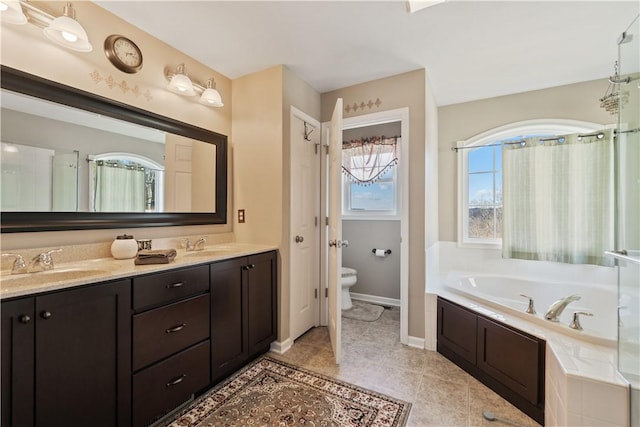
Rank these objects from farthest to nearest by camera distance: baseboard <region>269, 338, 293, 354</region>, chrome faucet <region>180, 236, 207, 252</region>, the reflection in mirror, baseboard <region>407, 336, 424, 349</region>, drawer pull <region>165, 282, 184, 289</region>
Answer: baseboard <region>407, 336, 424, 349</region> < baseboard <region>269, 338, 293, 354</region> < chrome faucet <region>180, 236, 207, 252</region> < drawer pull <region>165, 282, 184, 289</region> < the reflection in mirror

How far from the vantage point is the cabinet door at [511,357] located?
5.08 ft

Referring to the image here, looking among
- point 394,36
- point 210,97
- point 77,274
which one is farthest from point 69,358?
point 394,36

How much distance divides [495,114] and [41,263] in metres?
3.96

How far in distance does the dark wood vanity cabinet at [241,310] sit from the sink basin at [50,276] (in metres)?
0.62

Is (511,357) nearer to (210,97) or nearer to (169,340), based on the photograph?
(169,340)

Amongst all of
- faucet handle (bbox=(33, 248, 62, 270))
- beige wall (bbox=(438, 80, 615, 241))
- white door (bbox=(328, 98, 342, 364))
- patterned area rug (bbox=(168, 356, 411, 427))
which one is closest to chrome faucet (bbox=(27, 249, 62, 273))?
faucet handle (bbox=(33, 248, 62, 270))

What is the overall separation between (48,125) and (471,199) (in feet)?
12.0

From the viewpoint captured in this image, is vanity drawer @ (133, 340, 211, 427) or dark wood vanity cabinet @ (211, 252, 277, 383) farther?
dark wood vanity cabinet @ (211, 252, 277, 383)

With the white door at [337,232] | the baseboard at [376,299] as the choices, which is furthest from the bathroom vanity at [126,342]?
the baseboard at [376,299]

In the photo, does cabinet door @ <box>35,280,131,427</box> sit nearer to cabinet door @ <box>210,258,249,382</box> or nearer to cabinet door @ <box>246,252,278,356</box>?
cabinet door @ <box>210,258,249,382</box>

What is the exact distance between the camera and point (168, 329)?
148cm

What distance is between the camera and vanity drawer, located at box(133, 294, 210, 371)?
1.35m

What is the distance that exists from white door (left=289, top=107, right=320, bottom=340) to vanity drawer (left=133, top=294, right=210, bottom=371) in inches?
34.0

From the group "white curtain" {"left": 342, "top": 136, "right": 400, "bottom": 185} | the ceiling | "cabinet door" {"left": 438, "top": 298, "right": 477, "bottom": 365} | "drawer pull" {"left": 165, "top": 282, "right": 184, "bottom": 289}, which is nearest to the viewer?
"drawer pull" {"left": 165, "top": 282, "right": 184, "bottom": 289}
